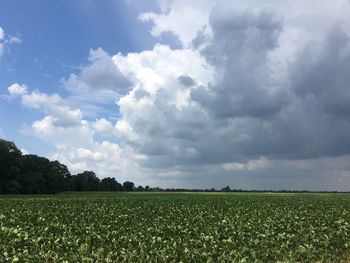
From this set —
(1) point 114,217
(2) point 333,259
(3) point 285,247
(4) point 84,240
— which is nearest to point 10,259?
(4) point 84,240

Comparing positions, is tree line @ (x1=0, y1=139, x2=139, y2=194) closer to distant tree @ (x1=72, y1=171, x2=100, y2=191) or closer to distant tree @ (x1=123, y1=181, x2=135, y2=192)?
distant tree @ (x1=72, y1=171, x2=100, y2=191)

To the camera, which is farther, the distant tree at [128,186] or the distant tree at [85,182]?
the distant tree at [128,186]

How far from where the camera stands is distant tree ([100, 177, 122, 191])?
149825 mm

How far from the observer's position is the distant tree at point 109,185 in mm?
149825

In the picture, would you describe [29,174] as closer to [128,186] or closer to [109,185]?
[109,185]

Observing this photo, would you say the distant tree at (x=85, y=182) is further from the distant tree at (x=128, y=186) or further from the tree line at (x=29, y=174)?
the distant tree at (x=128, y=186)

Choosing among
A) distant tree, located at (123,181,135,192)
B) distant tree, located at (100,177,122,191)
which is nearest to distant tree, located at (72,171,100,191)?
distant tree, located at (100,177,122,191)

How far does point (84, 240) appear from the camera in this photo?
19125mm

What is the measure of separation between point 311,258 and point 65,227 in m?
12.3

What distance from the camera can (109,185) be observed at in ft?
506

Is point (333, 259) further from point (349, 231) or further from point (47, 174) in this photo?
point (47, 174)

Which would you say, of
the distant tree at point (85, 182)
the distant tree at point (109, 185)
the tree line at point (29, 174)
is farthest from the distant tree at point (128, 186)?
the tree line at point (29, 174)

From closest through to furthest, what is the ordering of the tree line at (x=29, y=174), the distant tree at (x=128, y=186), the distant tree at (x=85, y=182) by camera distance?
the tree line at (x=29, y=174)
the distant tree at (x=85, y=182)
the distant tree at (x=128, y=186)

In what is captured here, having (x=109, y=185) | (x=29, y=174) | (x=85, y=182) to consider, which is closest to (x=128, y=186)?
(x=109, y=185)
